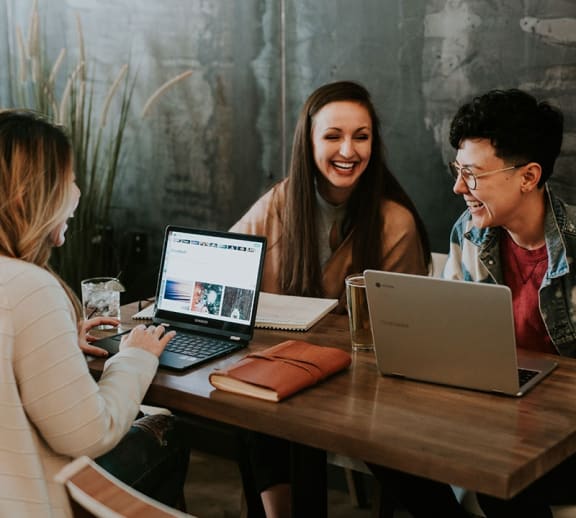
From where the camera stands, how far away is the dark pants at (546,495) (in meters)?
1.88

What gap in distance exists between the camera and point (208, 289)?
2.28 metres

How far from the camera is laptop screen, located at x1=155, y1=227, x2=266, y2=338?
2225 mm

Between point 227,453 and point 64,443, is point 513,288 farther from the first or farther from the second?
point 64,443

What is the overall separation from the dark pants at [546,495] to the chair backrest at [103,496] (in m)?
0.84

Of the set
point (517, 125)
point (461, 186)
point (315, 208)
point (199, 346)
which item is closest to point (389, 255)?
point (315, 208)

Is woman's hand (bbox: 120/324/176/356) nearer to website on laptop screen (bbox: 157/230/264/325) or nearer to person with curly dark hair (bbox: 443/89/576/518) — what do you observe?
website on laptop screen (bbox: 157/230/264/325)

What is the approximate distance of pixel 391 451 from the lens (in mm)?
1558

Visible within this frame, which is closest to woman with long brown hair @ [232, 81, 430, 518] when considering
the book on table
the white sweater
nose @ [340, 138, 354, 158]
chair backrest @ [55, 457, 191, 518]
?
nose @ [340, 138, 354, 158]

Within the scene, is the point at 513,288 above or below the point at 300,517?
above

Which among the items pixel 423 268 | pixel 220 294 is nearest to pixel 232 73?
pixel 423 268

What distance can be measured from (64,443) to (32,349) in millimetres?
178

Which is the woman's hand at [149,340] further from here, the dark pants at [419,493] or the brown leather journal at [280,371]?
the dark pants at [419,493]

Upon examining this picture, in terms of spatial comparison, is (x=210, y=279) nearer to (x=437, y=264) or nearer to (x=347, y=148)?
(x=347, y=148)

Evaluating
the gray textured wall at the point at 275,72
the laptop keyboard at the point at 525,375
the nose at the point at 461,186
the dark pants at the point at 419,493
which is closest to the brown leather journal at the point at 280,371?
the dark pants at the point at 419,493
